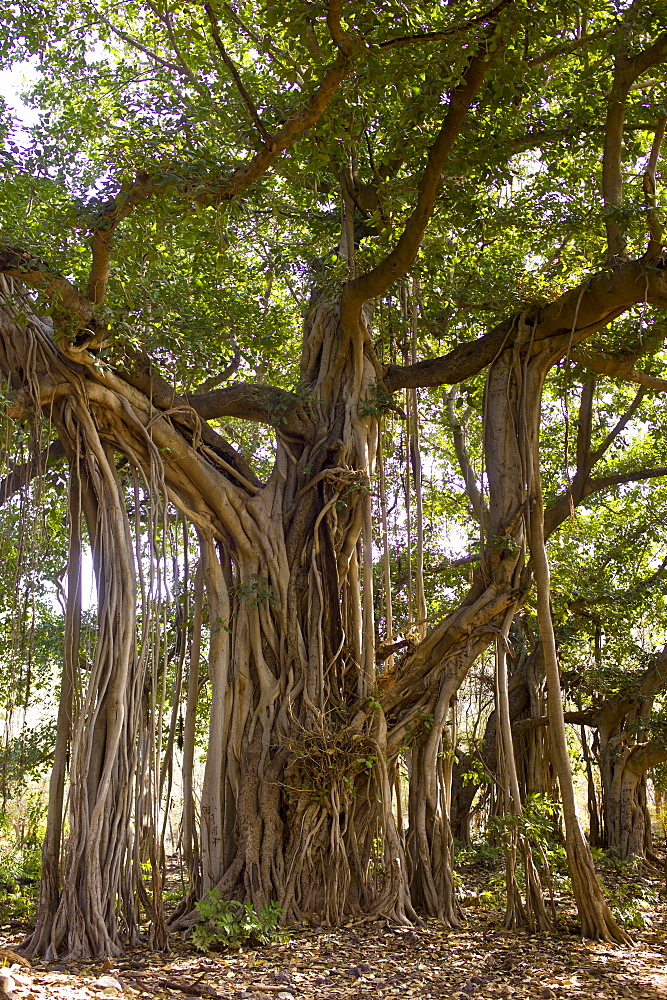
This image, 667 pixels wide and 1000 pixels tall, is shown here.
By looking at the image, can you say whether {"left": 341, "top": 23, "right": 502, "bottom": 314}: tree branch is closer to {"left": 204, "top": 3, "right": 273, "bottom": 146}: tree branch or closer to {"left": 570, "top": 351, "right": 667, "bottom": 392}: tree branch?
{"left": 204, "top": 3, "right": 273, "bottom": 146}: tree branch

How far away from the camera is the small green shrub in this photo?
351cm

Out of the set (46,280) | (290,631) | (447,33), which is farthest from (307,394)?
(447,33)

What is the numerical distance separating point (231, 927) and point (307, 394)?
2859 mm

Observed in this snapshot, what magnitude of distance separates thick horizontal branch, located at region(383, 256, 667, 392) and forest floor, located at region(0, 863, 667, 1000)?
2919 millimetres

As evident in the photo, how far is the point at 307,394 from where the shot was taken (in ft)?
16.1

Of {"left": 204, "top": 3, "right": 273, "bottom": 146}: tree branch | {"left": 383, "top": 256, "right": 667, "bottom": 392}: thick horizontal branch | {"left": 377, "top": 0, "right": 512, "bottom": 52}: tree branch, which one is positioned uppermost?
{"left": 377, "top": 0, "right": 512, "bottom": 52}: tree branch

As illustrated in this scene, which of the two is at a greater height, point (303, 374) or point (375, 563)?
point (303, 374)

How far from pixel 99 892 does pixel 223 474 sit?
2278mm

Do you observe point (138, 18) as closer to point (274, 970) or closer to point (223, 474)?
point (223, 474)

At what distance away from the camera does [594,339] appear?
15.8 ft

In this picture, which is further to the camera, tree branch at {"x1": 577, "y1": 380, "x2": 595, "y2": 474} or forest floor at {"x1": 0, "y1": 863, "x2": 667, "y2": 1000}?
tree branch at {"x1": 577, "y1": 380, "x2": 595, "y2": 474}

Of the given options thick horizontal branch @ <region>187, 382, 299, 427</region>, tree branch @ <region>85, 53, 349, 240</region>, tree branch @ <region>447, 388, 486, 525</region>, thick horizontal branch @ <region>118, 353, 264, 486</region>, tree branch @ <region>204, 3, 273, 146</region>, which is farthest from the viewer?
tree branch @ <region>447, 388, 486, 525</region>

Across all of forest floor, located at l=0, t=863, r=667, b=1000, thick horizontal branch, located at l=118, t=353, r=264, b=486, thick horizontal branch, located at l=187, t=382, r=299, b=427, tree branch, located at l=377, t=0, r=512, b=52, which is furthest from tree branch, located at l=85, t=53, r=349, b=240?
forest floor, located at l=0, t=863, r=667, b=1000

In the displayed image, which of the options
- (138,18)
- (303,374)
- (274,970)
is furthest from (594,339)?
(138,18)
